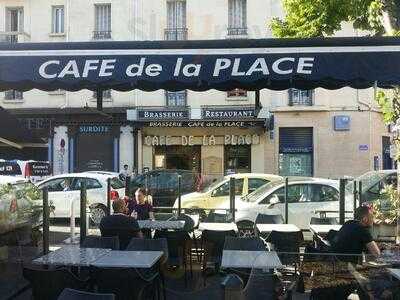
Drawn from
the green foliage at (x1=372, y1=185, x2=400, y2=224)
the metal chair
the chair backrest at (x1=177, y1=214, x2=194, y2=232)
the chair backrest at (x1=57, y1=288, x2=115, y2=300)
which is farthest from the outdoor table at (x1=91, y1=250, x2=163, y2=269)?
the green foliage at (x1=372, y1=185, x2=400, y2=224)

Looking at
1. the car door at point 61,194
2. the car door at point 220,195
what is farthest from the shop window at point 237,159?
the car door at point 220,195

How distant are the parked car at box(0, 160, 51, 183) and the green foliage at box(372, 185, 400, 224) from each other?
12100mm

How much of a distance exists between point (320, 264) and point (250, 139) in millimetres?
23808

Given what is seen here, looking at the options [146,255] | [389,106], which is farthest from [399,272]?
[389,106]

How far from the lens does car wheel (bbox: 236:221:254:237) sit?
1107 cm

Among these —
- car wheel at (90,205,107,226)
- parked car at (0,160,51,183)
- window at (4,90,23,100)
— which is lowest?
car wheel at (90,205,107,226)

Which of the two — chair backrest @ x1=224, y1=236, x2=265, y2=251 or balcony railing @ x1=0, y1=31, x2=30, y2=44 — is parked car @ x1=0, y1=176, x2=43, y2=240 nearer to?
chair backrest @ x1=224, y1=236, x2=265, y2=251

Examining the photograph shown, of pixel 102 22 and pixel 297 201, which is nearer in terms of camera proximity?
pixel 297 201

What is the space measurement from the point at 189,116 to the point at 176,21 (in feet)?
16.5

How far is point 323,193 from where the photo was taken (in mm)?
13984

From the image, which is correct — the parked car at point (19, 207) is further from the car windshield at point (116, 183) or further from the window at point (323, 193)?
the car windshield at point (116, 183)

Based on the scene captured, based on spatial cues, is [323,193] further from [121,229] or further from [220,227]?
[121,229]

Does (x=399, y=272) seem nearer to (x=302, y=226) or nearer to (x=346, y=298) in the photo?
(x=346, y=298)

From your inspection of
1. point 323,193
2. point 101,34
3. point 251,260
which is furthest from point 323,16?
point 101,34
